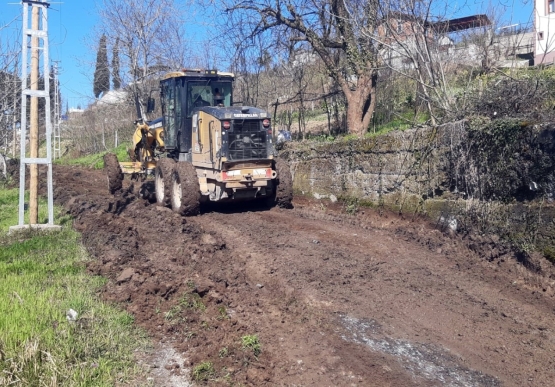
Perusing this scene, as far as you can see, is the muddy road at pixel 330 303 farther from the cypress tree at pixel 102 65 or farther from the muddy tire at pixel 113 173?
the cypress tree at pixel 102 65

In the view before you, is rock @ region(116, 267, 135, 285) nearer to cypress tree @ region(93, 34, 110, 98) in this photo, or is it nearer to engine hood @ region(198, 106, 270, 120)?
engine hood @ region(198, 106, 270, 120)

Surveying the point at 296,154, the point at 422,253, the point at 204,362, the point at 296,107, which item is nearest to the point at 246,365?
the point at 204,362

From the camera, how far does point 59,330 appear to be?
15.2 feet

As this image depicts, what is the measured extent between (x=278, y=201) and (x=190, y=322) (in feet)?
21.2

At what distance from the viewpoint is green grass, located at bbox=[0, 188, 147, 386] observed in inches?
157

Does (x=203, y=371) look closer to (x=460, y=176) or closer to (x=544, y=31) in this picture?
(x=460, y=176)

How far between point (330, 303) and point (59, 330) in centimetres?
273

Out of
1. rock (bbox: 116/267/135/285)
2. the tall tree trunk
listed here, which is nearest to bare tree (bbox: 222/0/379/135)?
the tall tree trunk

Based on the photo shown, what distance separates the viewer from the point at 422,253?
797 cm

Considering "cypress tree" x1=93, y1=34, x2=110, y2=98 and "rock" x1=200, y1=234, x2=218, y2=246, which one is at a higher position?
"cypress tree" x1=93, y1=34, x2=110, y2=98

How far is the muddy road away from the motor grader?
1535 millimetres

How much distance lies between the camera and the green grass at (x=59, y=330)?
3979 millimetres

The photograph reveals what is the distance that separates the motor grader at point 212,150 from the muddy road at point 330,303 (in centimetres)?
153

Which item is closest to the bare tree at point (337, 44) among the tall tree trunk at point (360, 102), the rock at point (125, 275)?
the tall tree trunk at point (360, 102)
